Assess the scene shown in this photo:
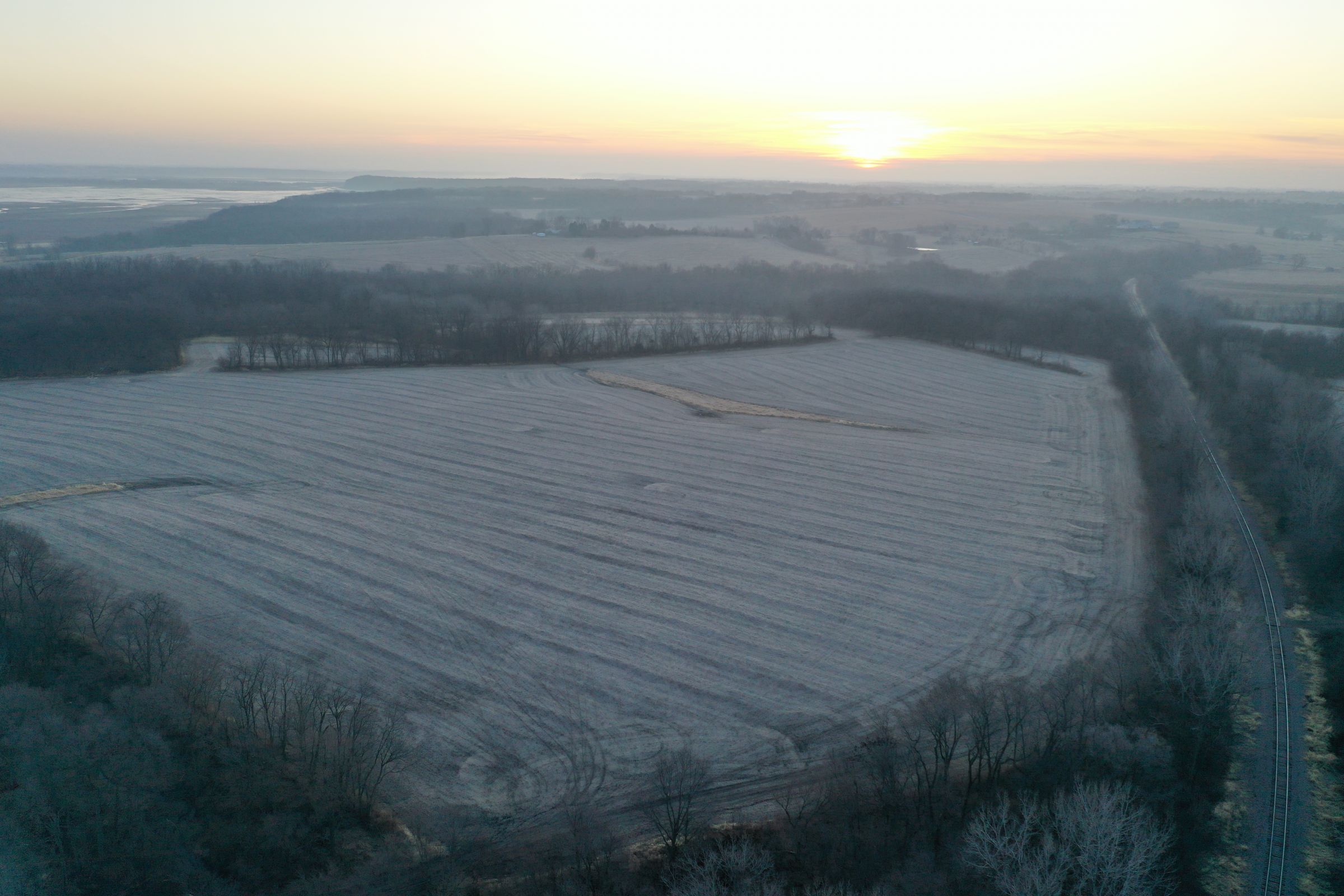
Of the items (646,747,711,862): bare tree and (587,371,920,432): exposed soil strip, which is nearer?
(646,747,711,862): bare tree

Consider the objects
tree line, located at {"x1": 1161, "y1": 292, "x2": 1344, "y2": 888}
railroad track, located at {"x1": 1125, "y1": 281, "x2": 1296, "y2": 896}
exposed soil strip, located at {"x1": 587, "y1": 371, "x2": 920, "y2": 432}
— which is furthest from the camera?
exposed soil strip, located at {"x1": 587, "y1": 371, "x2": 920, "y2": 432}

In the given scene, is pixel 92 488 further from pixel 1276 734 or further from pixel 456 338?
pixel 1276 734

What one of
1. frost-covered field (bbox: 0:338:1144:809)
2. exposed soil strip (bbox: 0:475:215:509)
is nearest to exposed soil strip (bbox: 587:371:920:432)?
frost-covered field (bbox: 0:338:1144:809)

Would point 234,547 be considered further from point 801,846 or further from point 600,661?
point 801,846

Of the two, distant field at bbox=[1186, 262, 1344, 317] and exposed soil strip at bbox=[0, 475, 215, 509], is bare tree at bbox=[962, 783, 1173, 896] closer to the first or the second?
exposed soil strip at bbox=[0, 475, 215, 509]

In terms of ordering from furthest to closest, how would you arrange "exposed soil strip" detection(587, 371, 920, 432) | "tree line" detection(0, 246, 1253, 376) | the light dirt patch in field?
"tree line" detection(0, 246, 1253, 376) < "exposed soil strip" detection(587, 371, 920, 432) < the light dirt patch in field

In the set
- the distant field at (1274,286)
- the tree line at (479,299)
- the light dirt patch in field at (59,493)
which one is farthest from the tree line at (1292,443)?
the light dirt patch in field at (59,493)

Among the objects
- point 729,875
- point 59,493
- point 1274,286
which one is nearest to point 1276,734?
point 729,875

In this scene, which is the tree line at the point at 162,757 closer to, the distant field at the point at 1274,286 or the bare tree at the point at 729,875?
the bare tree at the point at 729,875
